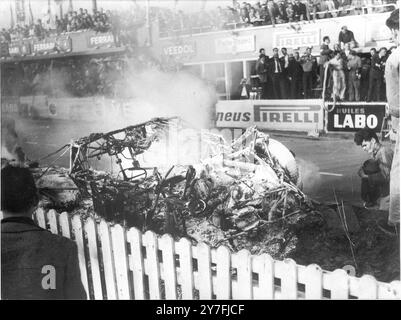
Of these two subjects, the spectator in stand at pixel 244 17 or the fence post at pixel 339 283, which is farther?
the spectator in stand at pixel 244 17

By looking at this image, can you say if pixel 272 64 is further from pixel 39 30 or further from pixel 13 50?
pixel 13 50

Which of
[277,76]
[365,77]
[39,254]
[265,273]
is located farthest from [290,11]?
[39,254]

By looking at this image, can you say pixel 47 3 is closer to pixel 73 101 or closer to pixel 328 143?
pixel 73 101

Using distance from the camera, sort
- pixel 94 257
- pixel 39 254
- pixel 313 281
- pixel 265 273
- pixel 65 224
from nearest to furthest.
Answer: pixel 39 254 → pixel 313 281 → pixel 265 273 → pixel 94 257 → pixel 65 224

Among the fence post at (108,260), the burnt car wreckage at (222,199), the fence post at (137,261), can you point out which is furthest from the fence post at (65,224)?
the fence post at (137,261)

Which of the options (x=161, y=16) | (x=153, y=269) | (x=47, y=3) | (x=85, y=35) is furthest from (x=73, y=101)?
(x=153, y=269)

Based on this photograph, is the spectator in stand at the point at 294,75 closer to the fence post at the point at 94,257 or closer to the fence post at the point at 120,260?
the fence post at the point at 120,260
